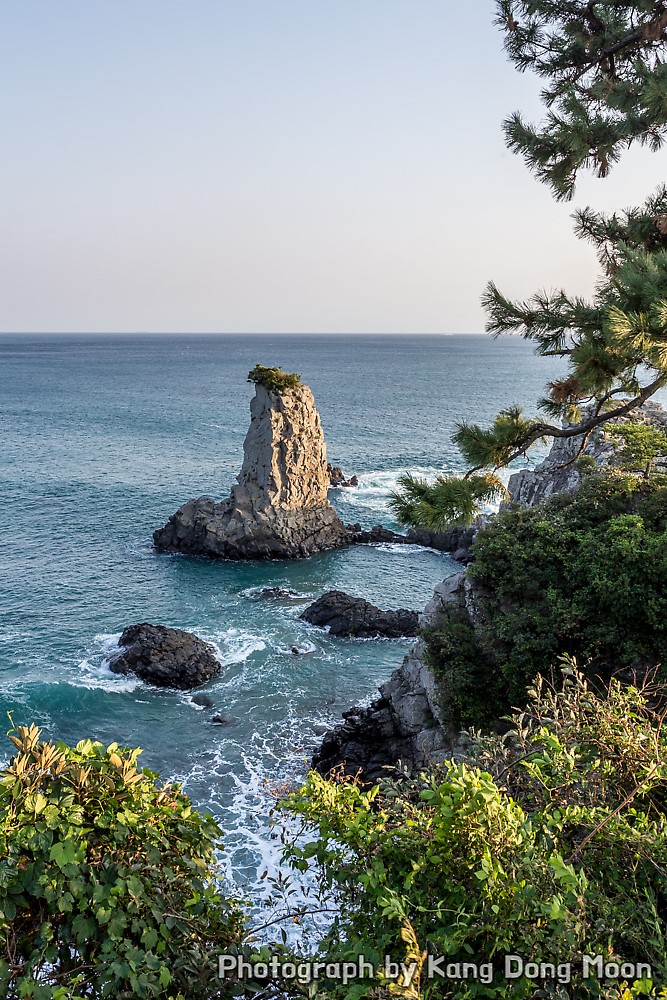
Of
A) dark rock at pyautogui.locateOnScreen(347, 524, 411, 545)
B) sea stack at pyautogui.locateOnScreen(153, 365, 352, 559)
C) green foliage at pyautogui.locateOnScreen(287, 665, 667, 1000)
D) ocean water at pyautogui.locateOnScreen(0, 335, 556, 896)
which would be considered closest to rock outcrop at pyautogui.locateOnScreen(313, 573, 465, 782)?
ocean water at pyautogui.locateOnScreen(0, 335, 556, 896)

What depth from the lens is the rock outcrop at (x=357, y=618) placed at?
3166 cm

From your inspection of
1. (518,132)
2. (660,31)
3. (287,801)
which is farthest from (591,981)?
(660,31)

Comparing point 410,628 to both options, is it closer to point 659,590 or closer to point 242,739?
point 242,739

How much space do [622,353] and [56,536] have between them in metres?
41.4

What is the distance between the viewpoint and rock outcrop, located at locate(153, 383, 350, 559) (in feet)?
140

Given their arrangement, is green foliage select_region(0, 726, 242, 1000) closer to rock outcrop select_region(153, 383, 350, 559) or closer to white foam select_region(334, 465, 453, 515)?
rock outcrop select_region(153, 383, 350, 559)

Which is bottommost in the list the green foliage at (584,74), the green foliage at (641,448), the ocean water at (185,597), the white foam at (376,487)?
the ocean water at (185,597)

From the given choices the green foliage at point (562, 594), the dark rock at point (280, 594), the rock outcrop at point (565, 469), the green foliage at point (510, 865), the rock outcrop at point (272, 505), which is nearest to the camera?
the green foliage at point (510, 865)

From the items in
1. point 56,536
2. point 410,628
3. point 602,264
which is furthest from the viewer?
point 56,536

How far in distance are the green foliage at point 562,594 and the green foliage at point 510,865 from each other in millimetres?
8867

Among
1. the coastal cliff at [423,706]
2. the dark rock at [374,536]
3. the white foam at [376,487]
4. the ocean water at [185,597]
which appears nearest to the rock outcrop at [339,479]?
the white foam at [376,487]

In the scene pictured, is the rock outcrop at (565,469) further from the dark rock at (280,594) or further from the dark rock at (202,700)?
the dark rock at (202,700)

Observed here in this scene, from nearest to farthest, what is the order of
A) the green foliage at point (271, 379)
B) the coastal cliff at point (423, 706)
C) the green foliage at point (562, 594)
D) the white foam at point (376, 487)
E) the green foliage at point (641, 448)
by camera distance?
the green foliage at point (562, 594), the coastal cliff at point (423, 706), the green foliage at point (641, 448), the green foliage at point (271, 379), the white foam at point (376, 487)

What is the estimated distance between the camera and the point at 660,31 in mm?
11250
